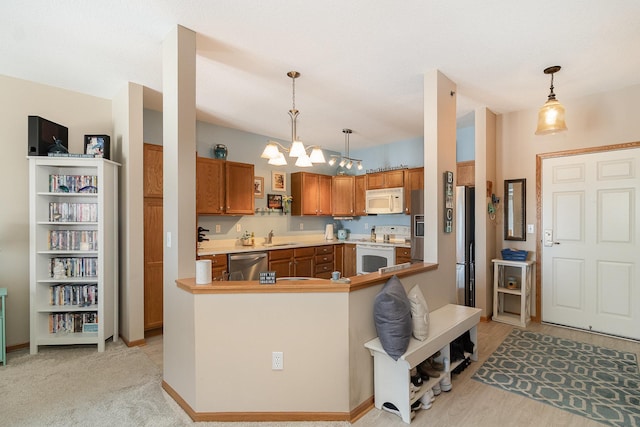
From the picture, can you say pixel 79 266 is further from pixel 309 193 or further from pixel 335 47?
pixel 309 193

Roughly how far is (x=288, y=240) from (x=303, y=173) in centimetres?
125

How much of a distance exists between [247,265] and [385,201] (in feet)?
8.52

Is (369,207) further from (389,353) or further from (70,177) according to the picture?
(70,177)

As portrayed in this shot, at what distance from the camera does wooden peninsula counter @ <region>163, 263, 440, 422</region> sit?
6.84 ft

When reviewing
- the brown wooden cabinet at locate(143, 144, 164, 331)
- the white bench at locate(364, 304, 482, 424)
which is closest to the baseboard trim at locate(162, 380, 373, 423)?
the white bench at locate(364, 304, 482, 424)

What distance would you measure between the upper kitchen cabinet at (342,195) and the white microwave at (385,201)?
423mm

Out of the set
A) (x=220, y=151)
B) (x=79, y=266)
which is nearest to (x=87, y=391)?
(x=79, y=266)

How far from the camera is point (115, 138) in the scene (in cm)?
358

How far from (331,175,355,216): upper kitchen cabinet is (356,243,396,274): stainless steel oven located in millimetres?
823

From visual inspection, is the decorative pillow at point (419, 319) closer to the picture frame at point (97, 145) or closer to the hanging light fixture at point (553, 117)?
the hanging light fixture at point (553, 117)

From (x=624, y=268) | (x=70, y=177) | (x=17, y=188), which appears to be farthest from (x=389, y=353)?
(x=17, y=188)

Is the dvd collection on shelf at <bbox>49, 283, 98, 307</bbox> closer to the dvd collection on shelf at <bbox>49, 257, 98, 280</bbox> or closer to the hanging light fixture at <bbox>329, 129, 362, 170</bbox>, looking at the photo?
the dvd collection on shelf at <bbox>49, 257, 98, 280</bbox>

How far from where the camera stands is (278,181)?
220 inches

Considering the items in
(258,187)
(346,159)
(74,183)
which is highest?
(346,159)
